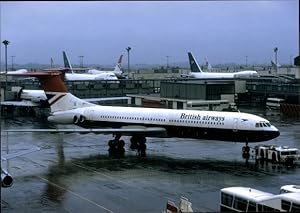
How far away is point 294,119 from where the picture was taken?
61281 millimetres

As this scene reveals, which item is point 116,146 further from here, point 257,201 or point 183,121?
point 257,201

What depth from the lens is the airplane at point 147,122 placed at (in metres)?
34.2

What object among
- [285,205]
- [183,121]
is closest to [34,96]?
[183,121]

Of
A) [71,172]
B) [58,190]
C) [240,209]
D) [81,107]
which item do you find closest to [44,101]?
[81,107]

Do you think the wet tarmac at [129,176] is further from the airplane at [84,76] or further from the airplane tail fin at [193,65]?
the airplane tail fin at [193,65]

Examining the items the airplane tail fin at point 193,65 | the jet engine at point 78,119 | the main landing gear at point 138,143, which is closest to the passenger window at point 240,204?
the main landing gear at point 138,143

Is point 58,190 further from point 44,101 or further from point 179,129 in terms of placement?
point 44,101

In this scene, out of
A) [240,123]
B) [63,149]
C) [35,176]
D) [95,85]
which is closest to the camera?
[35,176]

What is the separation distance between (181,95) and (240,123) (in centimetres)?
3088

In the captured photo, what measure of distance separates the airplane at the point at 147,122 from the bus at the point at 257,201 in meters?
13.1

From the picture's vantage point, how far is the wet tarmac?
23.2 meters

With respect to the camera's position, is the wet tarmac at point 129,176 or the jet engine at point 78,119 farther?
the jet engine at point 78,119

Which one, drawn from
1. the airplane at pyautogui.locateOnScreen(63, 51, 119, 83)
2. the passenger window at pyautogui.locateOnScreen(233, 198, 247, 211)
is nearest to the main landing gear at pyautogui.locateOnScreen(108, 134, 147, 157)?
the passenger window at pyautogui.locateOnScreen(233, 198, 247, 211)

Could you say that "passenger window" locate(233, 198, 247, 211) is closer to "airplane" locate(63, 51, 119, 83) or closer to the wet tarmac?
the wet tarmac
